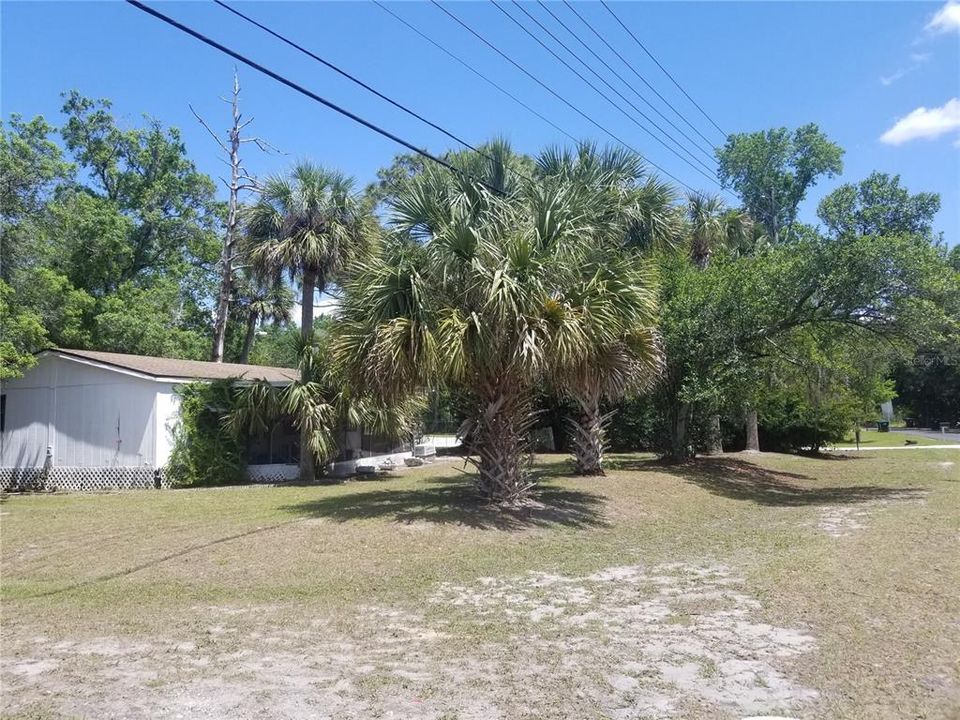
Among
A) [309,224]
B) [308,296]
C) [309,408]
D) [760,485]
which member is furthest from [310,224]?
[760,485]

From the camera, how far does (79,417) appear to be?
19.0 m

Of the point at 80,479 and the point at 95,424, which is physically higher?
the point at 95,424

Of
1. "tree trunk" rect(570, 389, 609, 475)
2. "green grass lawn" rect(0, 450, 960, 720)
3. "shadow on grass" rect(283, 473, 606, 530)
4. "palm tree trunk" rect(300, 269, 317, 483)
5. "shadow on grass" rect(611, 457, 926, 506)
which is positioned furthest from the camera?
"palm tree trunk" rect(300, 269, 317, 483)

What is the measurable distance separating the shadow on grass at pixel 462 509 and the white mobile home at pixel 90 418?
6.10 m

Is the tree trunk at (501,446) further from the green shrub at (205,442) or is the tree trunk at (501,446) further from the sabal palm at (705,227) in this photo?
the sabal palm at (705,227)

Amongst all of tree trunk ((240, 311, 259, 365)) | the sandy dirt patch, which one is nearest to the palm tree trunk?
the sandy dirt patch

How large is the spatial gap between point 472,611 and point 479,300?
5.32 metres

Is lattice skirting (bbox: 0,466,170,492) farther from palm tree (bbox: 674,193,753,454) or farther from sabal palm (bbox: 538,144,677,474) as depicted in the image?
palm tree (bbox: 674,193,753,454)

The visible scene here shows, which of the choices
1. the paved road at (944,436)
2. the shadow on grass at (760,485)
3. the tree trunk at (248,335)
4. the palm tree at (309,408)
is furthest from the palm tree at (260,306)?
the paved road at (944,436)

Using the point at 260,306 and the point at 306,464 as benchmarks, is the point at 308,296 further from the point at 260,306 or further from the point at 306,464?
the point at 260,306

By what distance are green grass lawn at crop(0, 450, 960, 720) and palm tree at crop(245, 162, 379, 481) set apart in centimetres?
886

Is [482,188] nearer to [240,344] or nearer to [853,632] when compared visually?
[853,632]

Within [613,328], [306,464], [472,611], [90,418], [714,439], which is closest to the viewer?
[472,611]

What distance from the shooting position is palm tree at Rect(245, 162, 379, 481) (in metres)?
20.8
